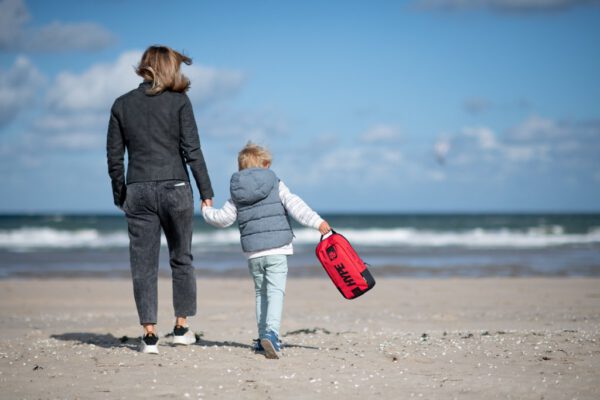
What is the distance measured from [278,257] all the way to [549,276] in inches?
456

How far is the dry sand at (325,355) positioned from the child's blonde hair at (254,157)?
142 centimetres

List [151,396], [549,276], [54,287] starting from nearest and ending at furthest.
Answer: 1. [151,396]
2. [54,287]
3. [549,276]

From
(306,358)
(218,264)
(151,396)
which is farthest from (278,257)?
(218,264)

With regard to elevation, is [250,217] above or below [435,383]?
above

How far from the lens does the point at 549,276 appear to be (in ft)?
49.6

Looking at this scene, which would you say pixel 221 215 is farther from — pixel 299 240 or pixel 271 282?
pixel 299 240

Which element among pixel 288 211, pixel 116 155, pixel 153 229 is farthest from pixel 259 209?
pixel 116 155

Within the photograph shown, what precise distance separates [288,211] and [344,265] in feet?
1.94

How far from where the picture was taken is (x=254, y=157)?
5.22m

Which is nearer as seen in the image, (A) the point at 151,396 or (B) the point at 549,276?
(A) the point at 151,396

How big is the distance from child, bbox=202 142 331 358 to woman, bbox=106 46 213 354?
0.23 meters

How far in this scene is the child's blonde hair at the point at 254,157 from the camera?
521 cm

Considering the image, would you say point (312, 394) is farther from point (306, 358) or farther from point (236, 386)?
point (306, 358)

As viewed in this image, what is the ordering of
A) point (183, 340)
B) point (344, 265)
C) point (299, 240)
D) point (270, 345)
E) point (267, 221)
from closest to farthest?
point (270, 345) → point (267, 221) → point (344, 265) → point (183, 340) → point (299, 240)
